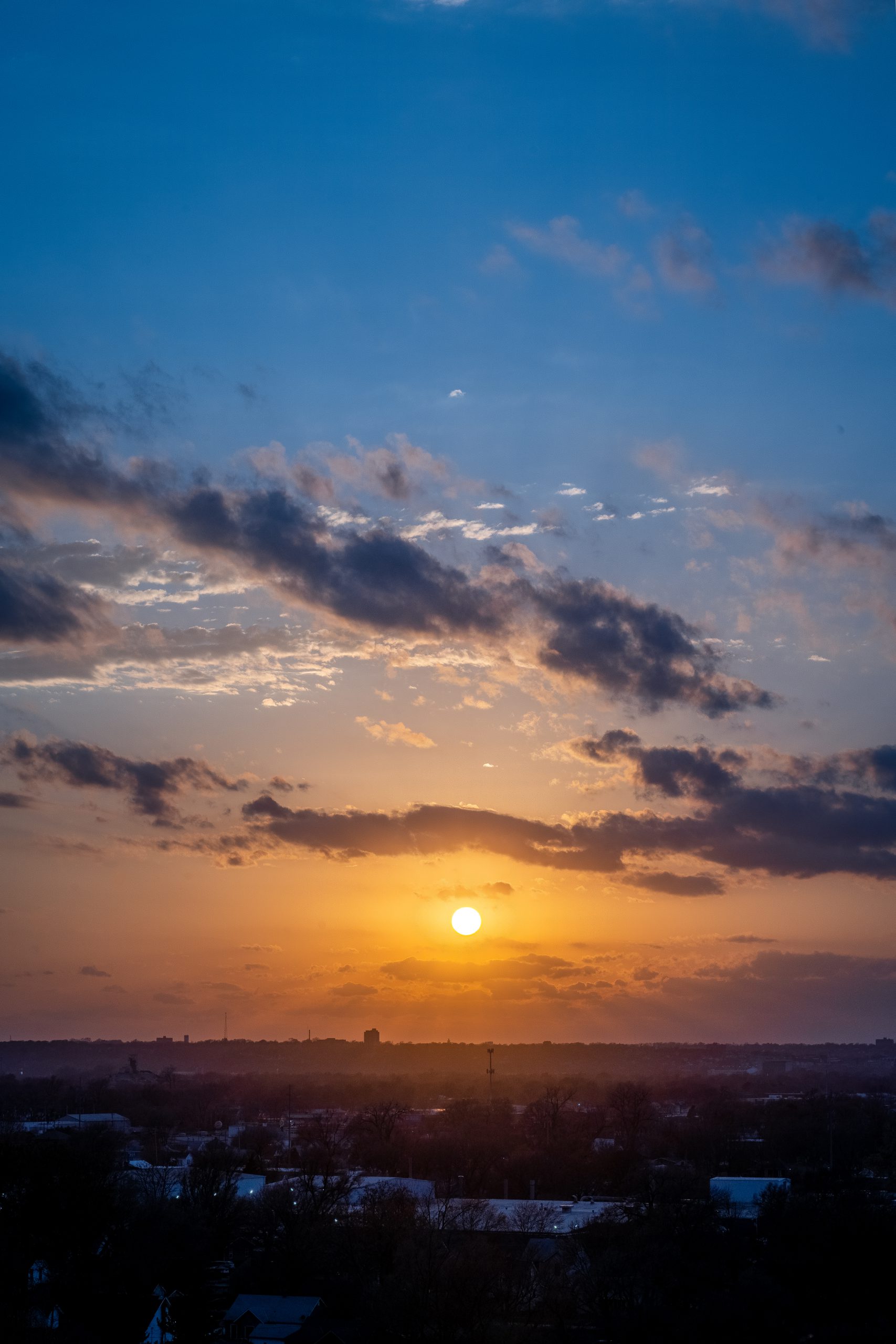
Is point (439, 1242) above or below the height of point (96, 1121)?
above

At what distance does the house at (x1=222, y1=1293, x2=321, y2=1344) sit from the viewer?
41000 millimetres

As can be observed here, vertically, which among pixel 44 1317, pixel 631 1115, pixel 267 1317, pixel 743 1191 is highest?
pixel 44 1317

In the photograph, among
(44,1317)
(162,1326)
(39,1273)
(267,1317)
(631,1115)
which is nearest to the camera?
(162,1326)

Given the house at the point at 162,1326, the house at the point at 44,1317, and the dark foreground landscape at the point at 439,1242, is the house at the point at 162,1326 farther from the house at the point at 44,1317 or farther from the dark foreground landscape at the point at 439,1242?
the house at the point at 44,1317

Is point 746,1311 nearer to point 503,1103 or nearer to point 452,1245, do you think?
point 452,1245

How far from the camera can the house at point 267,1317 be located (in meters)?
41.0

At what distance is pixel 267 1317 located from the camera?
42.2 m

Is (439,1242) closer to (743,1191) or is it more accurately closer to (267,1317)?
(267,1317)

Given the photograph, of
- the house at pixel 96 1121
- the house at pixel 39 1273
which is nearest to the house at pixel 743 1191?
the house at pixel 39 1273

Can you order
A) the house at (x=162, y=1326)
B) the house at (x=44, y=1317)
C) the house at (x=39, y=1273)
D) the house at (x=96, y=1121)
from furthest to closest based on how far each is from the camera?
the house at (x=96, y=1121) → the house at (x=39, y=1273) → the house at (x=162, y=1326) → the house at (x=44, y=1317)

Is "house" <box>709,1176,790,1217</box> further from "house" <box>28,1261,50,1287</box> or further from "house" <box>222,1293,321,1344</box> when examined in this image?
"house" <box>28,1261,50,1287</box>

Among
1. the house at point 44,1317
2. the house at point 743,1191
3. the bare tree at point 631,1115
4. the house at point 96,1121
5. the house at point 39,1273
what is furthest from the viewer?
the bare tree at point 631,1115

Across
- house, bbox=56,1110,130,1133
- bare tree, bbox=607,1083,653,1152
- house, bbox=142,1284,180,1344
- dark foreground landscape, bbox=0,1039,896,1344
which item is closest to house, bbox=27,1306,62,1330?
dark foreground landscape, bbox=0,1039,896,1344

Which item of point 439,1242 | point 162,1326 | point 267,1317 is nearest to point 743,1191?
point 439,1242
